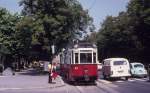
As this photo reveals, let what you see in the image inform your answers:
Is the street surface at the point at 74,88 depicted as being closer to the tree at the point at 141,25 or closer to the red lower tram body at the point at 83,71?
the red lower tram body at the point at 83,71

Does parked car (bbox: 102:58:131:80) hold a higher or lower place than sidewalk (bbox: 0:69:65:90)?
higher

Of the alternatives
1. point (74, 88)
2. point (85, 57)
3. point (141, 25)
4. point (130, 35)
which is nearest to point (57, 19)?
point (141, 25)

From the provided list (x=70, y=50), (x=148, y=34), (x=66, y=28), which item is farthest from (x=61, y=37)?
(x=70, y=50)

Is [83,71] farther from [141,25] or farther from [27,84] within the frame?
[141,25]

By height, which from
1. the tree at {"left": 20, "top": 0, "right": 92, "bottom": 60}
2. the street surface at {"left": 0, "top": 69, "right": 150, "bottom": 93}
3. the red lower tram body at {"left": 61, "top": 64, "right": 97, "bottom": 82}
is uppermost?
the tree at {"left": 20, "top": 0, "right": 92, "bottom": 60}

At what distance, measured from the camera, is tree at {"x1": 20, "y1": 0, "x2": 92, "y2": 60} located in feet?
199

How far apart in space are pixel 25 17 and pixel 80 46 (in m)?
27.7

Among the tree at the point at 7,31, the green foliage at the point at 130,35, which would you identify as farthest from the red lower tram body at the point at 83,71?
the tree at the point at 7,31

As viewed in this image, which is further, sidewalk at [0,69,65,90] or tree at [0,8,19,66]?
tree at [0,8,19,66]

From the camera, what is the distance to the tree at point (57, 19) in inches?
2391

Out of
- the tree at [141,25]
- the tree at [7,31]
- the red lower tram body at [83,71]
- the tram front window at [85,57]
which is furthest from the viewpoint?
the tree at [7,31]

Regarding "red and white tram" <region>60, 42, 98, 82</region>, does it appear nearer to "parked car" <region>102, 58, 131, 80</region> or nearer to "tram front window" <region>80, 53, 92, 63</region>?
"tram front window" <region>80, 53, 92, 63</region>

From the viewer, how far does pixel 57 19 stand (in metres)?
61.3

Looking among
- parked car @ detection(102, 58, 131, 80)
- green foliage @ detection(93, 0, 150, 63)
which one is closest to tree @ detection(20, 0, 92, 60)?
green foliage @ detection(93, 0, 150, 63)
